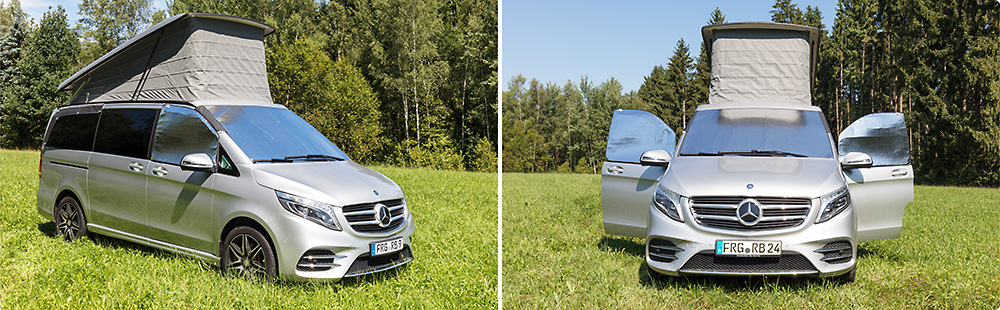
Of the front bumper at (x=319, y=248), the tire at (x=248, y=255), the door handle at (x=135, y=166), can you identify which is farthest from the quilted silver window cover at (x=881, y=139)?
the door handle at (x=135, y=166)

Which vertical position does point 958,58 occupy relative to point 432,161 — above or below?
above

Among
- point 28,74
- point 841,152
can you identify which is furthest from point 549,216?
point 28,74

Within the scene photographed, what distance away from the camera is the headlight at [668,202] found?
5.09m

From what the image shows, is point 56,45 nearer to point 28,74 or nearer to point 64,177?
point 28,74

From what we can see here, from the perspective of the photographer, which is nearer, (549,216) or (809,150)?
(809,150)

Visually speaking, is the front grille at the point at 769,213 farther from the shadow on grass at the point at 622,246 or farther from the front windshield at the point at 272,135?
the front windshield at the point at 272,135

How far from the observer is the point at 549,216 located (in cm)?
1059

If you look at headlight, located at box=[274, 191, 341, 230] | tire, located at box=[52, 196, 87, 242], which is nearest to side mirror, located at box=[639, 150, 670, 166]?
headlight, located at box=[274, 191, 341, 230]

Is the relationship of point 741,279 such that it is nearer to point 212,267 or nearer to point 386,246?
point 386,246

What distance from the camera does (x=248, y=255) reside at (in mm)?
5289

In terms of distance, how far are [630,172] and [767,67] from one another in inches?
92.6

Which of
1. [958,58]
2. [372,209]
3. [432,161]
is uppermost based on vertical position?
[958,58]

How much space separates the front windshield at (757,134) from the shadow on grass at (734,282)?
1211mm

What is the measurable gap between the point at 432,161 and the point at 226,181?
28.2 meters
